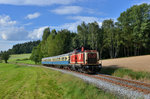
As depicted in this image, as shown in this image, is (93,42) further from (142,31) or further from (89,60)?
(89,60)

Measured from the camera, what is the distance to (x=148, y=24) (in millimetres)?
49469

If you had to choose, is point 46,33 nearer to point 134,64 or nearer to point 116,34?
point 116,34

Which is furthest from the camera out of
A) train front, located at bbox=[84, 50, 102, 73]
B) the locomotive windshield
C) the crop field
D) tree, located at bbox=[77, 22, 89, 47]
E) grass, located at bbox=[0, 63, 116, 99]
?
tree, located at bbox=[77, 22, 89, 47]

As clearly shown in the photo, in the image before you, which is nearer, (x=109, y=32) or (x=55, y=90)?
(x=55, y=90)

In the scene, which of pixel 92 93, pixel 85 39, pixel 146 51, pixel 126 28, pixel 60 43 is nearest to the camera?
pixel 92 93

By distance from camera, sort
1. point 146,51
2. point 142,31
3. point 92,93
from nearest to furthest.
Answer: point 92,93, point 142,31, point 146,51

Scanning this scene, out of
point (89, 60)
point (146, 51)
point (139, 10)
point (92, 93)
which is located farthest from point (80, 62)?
point (146, 51)

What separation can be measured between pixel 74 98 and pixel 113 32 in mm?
51276

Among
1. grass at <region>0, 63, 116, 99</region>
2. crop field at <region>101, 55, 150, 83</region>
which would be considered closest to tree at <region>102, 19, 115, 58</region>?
crop field at <region>101, 55, 150, 83</region>

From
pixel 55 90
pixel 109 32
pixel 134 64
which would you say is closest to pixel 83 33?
pixel 109 32

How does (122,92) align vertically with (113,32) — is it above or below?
below

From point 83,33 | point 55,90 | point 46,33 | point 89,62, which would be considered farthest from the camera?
point 46,33

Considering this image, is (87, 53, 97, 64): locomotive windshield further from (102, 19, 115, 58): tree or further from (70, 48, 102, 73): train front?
(102, 19, 115, 58): tree

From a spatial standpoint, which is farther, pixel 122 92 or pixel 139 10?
pixel 139 10
